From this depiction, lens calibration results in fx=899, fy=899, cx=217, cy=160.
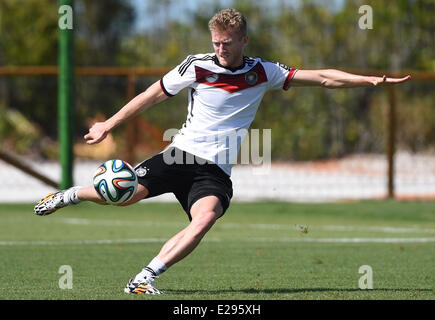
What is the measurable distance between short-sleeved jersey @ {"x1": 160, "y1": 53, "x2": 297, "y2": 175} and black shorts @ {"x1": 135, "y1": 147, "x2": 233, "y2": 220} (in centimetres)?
7

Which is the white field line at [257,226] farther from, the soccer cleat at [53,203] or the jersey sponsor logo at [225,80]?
the jersey sponsor logo at [225,80]

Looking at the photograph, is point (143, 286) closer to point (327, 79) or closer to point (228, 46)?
point (228, 46)

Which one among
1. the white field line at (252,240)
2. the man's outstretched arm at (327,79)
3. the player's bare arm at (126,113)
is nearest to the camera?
the player's bare arm at (126,113)

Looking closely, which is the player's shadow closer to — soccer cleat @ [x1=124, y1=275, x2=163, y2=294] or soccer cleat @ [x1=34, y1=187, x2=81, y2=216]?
soccer cleat @ [x1=124, y1=275, x2=163, y2=294]

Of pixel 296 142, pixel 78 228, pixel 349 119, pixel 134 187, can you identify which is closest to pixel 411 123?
pixel 349 119

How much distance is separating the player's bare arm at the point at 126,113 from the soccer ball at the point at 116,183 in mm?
351

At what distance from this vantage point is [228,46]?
22.8 ft

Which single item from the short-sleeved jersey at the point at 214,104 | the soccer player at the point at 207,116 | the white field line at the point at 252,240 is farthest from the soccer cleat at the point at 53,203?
the white field line at the point at 252,240

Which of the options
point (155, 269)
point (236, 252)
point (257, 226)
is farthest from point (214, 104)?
point (257, 226)

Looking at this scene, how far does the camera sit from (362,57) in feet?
137

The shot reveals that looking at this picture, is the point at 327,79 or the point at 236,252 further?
the point at 236,252

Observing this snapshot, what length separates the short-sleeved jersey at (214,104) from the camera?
7152mm

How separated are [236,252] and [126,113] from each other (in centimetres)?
359

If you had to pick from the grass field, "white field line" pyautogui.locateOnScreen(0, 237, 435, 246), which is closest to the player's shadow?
the grass field
